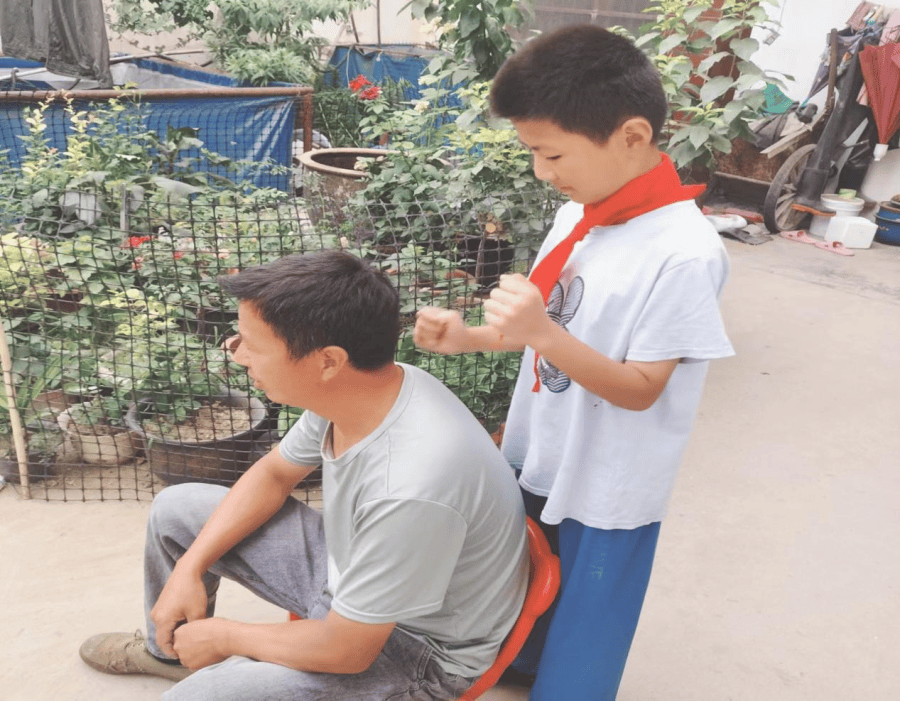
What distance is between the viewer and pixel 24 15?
529cm

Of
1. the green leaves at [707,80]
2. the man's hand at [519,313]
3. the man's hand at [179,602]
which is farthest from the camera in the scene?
the green leaves at [707,80]

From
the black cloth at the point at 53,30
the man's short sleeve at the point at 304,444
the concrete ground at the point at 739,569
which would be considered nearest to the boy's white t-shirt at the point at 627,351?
the man's short sleeve at the point at 304,444

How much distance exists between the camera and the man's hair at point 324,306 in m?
1.19

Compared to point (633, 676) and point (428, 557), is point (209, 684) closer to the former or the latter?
point (428, 557)

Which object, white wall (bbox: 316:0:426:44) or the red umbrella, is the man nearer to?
the red umbrella

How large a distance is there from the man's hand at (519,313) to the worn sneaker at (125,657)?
3.81ft

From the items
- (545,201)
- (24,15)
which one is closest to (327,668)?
(545,201)

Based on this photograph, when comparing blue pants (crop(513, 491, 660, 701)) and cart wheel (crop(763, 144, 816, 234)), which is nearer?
blue pants (crop(513, 491, 660, 701))

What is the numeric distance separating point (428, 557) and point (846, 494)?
86.6 inches

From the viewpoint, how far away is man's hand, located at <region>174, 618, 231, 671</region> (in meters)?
1.32

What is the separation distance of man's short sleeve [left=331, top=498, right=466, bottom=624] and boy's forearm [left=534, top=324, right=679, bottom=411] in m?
0.28

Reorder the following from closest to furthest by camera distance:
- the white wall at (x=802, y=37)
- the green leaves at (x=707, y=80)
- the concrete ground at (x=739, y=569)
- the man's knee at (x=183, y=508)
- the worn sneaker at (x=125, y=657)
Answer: the man's knee at (x=183, y=508) < the worn sneaker at (x=125, y=657) < the concrete ground at (x=739, y=569) < the green leaves at (x=707, y=80) < the white wall at (x=802, y=37)

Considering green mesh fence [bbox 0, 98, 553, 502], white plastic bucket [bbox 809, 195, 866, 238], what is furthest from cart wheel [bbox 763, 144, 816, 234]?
green mesh fence [bbox 0, 98, 553, 502]

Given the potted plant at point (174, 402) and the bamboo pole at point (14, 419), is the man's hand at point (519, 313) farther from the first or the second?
the bamboo pole at point (14, 419)
